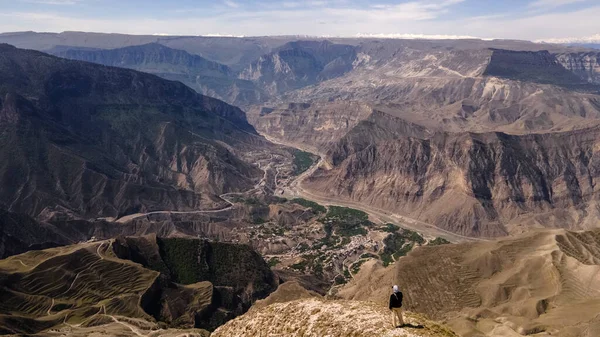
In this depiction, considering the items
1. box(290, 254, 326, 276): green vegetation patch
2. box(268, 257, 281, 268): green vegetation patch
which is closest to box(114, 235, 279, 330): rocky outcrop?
box(290, 254, 326, 276): green vegetation patch

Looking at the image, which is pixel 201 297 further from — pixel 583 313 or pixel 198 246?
pixel 583 313

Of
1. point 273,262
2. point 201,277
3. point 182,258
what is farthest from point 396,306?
point 273,262

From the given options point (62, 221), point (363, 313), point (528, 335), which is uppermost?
point (363, 313)

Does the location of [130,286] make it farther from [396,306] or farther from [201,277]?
[396,306]

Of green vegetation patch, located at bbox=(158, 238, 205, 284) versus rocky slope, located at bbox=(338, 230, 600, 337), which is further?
green vegetation patch, located at bbox=(158, 238, 205, 284)

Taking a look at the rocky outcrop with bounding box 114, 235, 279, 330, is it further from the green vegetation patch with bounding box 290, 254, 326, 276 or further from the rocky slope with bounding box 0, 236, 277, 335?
the green vegetation patch with bounding box 290, 254, 326, 276

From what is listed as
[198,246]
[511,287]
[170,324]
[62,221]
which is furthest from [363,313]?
[62,221]
